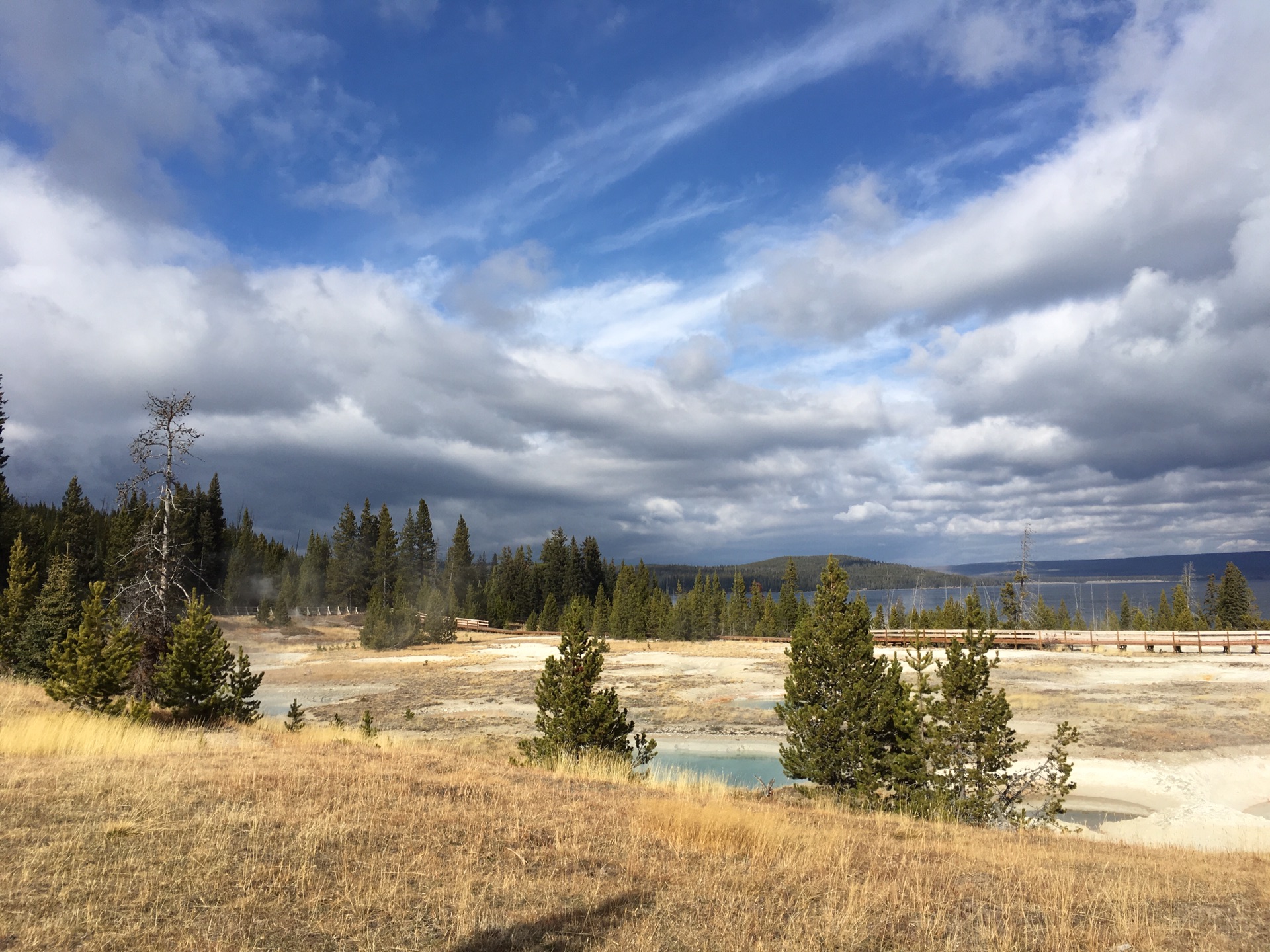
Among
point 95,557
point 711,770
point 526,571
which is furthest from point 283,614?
point 711,770

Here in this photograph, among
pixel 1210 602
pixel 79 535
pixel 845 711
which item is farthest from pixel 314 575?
pixel 1210 602

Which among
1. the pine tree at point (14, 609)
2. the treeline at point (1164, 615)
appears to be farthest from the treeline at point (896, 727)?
the treeline at point (1164, 615)

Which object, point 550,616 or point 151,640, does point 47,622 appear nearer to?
point 151,640

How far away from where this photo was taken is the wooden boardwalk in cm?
5934

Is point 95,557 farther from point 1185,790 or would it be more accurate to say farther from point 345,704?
point 1185,790

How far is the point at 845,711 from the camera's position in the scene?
51.7 feet

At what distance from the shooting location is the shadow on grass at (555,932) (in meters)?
5.71

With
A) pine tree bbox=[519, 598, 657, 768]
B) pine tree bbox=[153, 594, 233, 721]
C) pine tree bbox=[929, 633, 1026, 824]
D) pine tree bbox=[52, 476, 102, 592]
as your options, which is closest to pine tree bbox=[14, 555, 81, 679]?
pine tree bbox=[153, 594, 233, 721]

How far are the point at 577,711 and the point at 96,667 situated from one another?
41.9 feet

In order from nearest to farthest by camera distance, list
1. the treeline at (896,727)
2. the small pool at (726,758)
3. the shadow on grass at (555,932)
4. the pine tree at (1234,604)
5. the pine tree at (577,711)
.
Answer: the shadow on grass at (555,932), the treeline at (896,727), the pine tree at (577,711), the small pool at (726,758), the pine tree at (1234,604)

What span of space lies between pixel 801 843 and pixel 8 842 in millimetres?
8897

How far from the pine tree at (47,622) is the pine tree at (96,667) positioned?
835 cm

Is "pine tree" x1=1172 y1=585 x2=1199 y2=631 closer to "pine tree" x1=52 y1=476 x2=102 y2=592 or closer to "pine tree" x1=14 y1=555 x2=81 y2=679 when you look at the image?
"pine tree" x1=14 y1=555 x2=81 y2=679

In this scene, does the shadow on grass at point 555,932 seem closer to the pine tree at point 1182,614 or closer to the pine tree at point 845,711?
the pine tree at point 845,711
